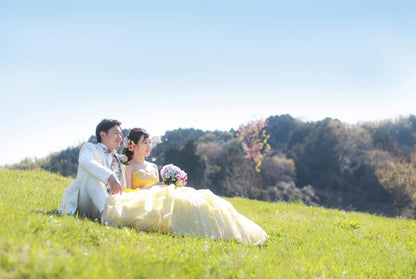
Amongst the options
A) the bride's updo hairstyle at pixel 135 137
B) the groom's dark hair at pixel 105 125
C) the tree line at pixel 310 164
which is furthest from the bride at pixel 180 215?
the tree line at pixel 310 164

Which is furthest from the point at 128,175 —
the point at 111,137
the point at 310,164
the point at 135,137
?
the point at 310,164

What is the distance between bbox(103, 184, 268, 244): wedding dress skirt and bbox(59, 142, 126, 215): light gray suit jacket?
0.51 metres

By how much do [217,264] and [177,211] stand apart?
80.4 inches

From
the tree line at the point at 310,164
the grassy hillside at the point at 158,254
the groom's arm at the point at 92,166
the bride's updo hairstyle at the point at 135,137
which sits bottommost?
the tree line at the point at 310,164

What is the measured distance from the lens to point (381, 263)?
6.27 meters

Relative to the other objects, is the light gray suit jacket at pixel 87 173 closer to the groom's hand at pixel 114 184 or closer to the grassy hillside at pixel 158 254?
the groom's hand at pixel 114 184

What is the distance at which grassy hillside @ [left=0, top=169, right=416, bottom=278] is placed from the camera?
3.36 metres

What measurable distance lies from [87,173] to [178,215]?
2001mm

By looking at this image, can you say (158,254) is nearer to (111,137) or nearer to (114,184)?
(114,184)

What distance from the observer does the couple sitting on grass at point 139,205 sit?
6.18 m

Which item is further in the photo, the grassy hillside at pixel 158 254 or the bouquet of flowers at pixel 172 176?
the bouquet of flowers at pixel 172 176

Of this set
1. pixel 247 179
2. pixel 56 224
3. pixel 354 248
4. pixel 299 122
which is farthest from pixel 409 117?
pixel 56 224

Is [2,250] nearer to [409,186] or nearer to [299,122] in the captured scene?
[409,186]

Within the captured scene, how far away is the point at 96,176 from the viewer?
6.37 metres
